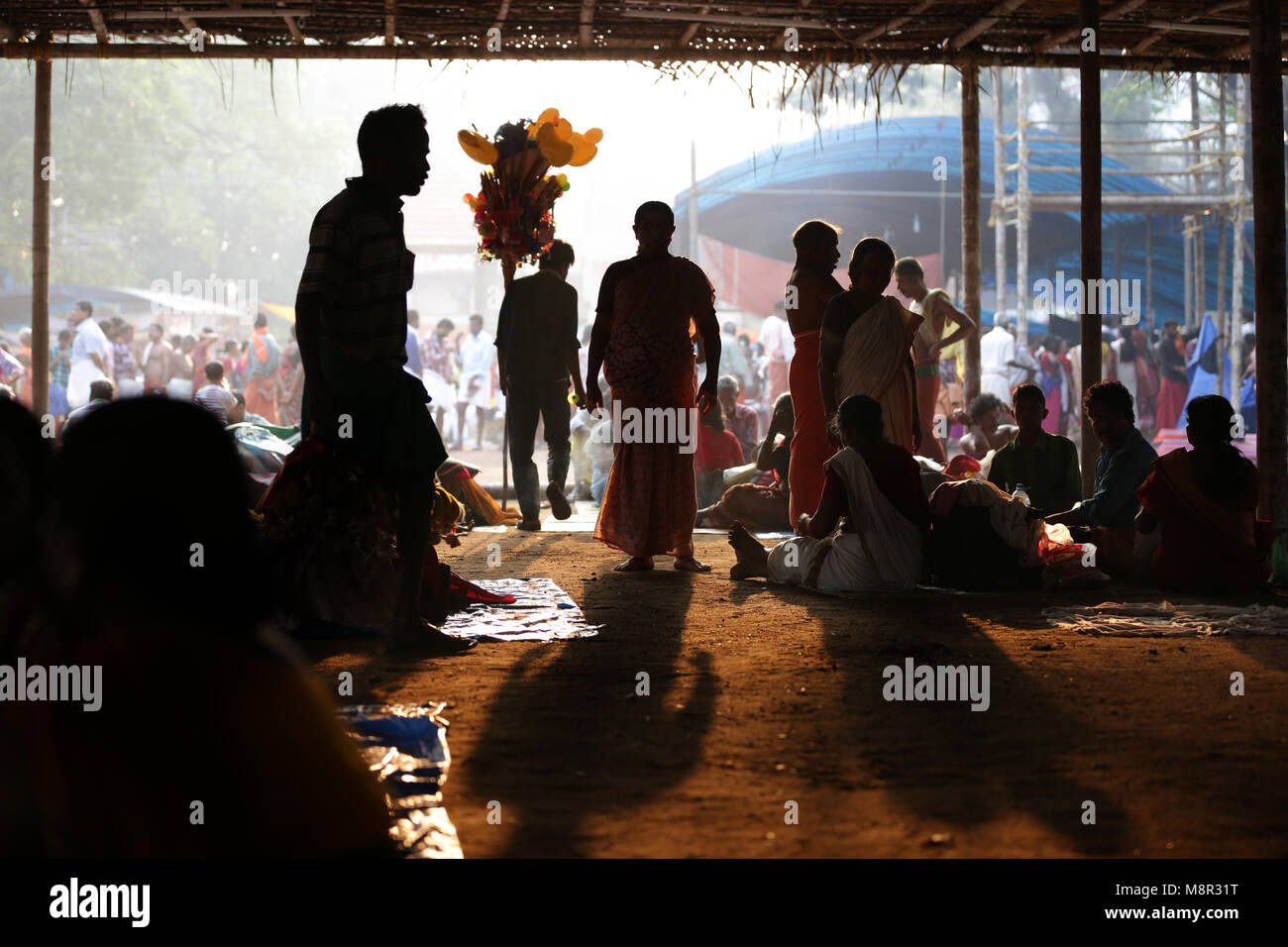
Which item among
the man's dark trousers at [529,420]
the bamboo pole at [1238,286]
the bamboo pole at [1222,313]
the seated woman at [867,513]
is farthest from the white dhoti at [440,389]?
the seated woman at [867,513]

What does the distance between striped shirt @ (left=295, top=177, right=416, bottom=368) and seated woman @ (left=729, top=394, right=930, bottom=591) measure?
7.94ft

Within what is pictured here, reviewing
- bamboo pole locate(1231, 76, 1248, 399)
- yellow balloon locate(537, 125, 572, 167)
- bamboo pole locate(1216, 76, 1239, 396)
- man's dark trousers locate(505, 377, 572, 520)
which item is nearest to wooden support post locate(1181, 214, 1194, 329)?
bamboo pole locate(1216, 76, 1239, 396)

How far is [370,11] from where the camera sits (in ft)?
30.2

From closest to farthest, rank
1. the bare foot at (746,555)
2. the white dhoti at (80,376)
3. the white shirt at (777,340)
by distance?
the bare foot at (746,555), the white dhoti at (80,376), the white shirt at (777,340)

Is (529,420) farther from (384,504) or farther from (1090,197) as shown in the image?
(384,504)

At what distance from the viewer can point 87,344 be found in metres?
17.2

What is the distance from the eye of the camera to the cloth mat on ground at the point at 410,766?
2.78 meters

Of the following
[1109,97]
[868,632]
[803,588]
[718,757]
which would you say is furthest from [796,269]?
[1109,97]

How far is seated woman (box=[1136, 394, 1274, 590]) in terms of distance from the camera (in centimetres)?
598

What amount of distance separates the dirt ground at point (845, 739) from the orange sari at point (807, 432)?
154 centimetres

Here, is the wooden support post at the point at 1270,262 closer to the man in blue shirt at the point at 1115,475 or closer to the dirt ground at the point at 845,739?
the man in blue shirt at the point at 1115,475

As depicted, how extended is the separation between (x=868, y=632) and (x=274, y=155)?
4156 cm

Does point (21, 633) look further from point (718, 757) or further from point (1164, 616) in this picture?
point (1164, 616)

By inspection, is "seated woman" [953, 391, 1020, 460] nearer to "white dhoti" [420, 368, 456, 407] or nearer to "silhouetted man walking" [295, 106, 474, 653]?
"silhouetted man walking" [295, 106, 474, 653]
